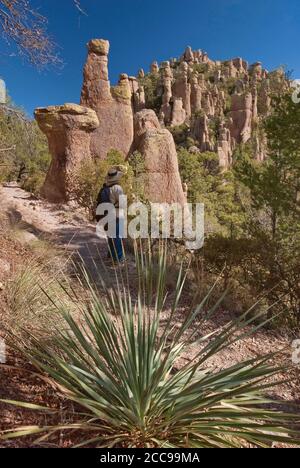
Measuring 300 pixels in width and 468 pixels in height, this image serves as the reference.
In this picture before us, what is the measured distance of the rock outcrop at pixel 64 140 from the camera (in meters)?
13.3

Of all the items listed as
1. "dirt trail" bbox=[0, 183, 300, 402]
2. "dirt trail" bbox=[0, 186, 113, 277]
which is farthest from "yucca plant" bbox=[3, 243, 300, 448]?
"dirt trail" bbox=[0, 186, 113, 277]

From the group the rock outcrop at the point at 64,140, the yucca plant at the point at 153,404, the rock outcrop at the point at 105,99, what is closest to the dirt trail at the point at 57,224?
the rock outcrop at the point at 64,140

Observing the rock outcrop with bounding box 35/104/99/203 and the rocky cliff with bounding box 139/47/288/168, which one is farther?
the rocky cliff with bounding box 139/47/288/168

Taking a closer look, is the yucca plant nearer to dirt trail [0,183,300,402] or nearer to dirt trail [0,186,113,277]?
dirt trail [0,183,300,402]

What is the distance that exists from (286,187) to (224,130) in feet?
155

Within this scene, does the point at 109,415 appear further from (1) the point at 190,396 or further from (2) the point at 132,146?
(2) the point at 132,146

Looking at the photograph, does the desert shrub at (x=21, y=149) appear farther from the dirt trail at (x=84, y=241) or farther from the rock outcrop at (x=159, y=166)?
the rock outcrop at (x=159, y=166)

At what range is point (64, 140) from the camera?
13.6 metres

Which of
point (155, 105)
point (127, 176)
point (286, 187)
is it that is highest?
point (155, 105)

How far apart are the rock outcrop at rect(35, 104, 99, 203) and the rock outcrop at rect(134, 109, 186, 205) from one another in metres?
2.51

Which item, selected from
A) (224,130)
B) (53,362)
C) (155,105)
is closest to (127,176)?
(53,362)

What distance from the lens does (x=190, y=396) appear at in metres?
2.01

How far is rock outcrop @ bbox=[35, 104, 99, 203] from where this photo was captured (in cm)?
1333

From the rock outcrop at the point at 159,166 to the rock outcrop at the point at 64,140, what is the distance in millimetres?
2508
